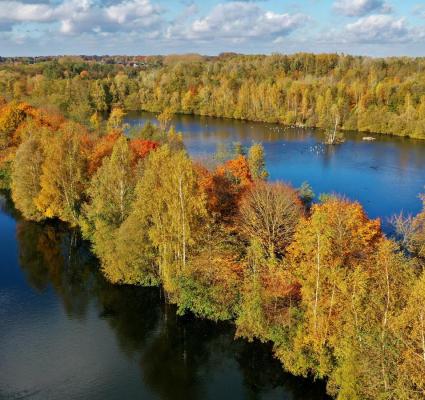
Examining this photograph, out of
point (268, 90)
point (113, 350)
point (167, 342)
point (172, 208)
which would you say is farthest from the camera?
point (268, 90)

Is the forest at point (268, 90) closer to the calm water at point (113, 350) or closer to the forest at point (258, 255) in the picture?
the forest at point (258, 255)

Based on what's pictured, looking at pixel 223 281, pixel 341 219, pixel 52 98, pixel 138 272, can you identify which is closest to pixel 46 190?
pixel 138 272

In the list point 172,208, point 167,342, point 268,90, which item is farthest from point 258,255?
point 268,90

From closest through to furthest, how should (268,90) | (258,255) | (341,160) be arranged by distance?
(258,255)
(341,160)
(268,90)

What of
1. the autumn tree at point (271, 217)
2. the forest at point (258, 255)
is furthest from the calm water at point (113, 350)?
the autumn tree at point (271, 217)

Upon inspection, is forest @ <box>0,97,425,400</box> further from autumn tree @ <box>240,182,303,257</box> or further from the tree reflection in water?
the tree reflection in water

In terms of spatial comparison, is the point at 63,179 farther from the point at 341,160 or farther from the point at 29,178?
the point at 341,160

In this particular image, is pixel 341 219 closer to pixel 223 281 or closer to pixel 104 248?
pixel 223 281
